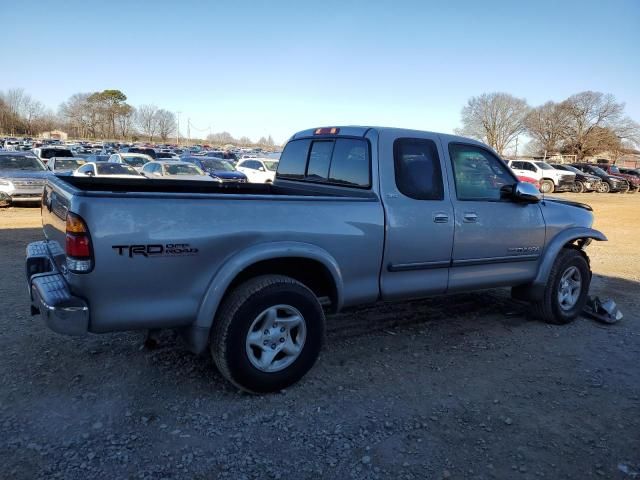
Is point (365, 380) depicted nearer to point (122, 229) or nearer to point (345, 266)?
point (345, 266)

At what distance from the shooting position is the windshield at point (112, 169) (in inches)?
680

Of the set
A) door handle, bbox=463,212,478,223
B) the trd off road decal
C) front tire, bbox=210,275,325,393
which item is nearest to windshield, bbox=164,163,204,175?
door handle, bbox=463,212,478,223

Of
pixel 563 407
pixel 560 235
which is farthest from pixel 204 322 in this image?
pixel 560 235

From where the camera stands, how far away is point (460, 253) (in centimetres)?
450

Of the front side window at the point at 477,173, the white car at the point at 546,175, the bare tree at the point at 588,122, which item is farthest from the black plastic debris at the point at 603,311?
the bare tree at the point at 588,122

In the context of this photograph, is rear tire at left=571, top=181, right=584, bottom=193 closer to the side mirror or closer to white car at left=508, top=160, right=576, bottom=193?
white car at left=508, top=160, right=576, bottom=193

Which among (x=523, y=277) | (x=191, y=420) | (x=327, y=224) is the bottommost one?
(x=191, y=420)

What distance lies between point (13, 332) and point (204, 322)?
7.88 feet

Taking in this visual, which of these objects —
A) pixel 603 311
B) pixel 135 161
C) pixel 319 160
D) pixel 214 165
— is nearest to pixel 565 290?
pixel 603 311

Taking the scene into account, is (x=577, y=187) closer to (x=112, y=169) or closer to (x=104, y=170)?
(x=112, y=169)

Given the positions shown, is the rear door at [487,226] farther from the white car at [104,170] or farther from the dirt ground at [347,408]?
the white car at [104,170]

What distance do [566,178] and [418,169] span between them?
28830 mm

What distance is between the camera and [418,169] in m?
4.33

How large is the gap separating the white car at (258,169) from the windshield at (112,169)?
5.67m
